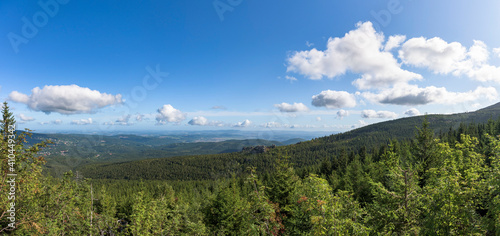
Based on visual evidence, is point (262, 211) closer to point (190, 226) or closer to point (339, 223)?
point (339, 223)

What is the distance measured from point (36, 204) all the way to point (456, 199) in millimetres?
19832

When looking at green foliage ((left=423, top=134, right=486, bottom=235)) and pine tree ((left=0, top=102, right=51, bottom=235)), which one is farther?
pine tree ((left=0, top=102, right=51, bottom=235))

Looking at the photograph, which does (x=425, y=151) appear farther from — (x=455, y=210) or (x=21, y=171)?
(x=21, y=171)

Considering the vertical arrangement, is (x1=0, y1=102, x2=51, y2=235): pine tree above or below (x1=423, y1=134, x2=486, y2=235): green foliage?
above

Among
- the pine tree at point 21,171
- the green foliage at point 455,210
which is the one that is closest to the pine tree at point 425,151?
the green foliage at point 455,210

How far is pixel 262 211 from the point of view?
845 cm

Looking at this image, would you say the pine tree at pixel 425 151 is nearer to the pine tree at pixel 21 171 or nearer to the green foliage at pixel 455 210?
the green foliage at pixel 455 210

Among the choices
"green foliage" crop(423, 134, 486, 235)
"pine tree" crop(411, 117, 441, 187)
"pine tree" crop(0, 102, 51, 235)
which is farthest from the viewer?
"pine tree" crop(411, 117, 441, 187)

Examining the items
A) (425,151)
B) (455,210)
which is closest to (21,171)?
(455,210)

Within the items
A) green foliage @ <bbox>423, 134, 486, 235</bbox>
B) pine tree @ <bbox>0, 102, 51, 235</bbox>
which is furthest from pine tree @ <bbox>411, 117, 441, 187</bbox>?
pine tree @ <bbox>0, 102, 51, 235</bbox>

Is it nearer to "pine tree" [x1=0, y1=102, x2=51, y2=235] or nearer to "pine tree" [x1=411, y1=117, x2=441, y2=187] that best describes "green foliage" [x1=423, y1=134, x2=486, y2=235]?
"pine tree" [x1=411, y1=117, x2=441, y2=187]

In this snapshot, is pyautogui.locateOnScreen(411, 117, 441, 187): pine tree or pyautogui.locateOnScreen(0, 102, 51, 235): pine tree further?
pyautogui.locateOnScreen(411, 117, 441, 187): pine tree

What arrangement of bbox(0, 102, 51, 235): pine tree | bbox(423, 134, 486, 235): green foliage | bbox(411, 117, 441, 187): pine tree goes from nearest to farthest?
1. bbox(423, 134, 486, 235): green foliage
2. bbox(0, 102, 51, 235): pine tree
3. bbox(411, 117, 441, 187): pine tree

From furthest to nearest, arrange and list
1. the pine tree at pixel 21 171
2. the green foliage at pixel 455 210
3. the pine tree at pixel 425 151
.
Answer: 1. the pine tree at pixel 425 151
2. the pine tree at pixel 21 171
3. the green foliage at pixel 455 210
